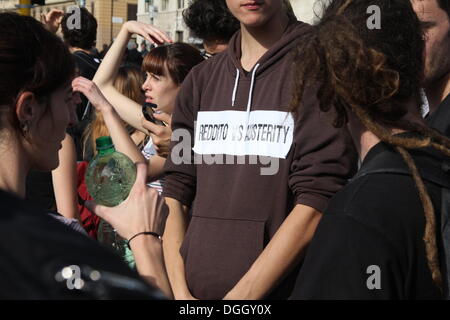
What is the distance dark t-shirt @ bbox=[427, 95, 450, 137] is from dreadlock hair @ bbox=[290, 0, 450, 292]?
904 mm

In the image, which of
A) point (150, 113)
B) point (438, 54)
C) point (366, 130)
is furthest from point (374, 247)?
point (150, 113)

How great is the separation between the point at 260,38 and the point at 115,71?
169 cm

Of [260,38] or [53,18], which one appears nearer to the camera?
[260,38]

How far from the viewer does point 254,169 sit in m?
3.00

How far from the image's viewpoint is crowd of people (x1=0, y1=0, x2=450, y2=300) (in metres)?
1.83

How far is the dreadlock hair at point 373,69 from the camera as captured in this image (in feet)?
6.67

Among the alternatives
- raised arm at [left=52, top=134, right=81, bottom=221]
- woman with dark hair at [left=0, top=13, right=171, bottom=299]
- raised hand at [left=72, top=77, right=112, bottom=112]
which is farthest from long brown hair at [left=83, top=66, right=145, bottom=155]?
woman with dark hair at [left=0, top=13, right=171, bottom=299]

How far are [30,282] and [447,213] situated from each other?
136cm

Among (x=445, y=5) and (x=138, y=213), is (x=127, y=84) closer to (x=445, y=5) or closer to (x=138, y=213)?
(x=445, y=5)

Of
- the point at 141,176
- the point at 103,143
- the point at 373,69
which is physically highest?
the point at 373,69

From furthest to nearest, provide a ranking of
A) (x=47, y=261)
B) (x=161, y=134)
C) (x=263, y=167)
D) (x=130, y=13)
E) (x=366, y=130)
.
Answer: (x=130, y=13) < (x=161, y=134) < (x=263, y=167) < (x=366, y=130) < (x=47, y=261)

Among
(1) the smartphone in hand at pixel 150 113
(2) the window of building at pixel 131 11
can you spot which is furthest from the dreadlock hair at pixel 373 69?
(2) the window of building at pixel 131 11

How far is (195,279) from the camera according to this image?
3061 millimetres

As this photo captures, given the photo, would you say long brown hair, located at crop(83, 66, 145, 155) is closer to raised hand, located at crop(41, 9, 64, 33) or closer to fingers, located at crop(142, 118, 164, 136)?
fingers, located at crop(142, 118, 164, 136)
